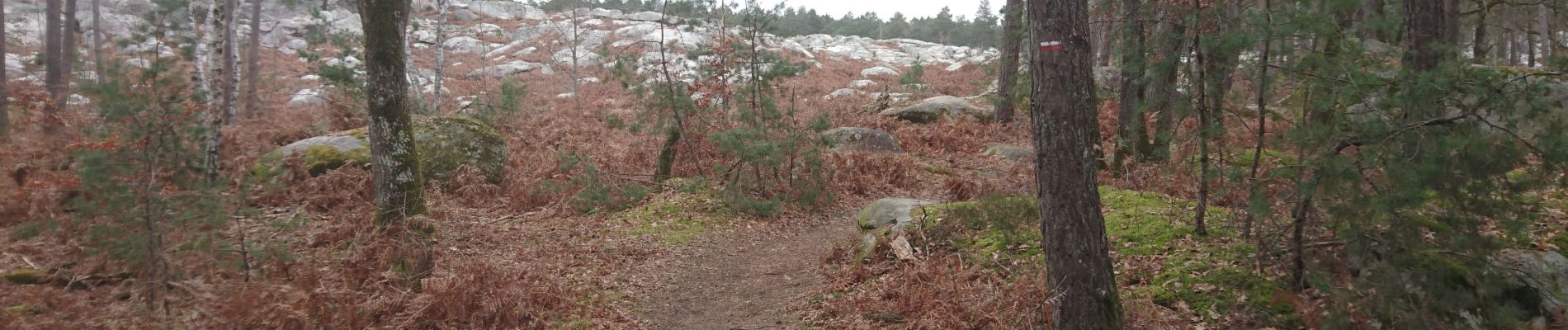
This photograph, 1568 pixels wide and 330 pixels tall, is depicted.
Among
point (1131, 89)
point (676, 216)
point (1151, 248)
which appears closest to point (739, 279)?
point (676, 216)

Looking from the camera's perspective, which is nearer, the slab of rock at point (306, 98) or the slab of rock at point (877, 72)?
the slab of rock at point (306, 98)

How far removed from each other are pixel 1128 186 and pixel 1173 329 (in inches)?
198

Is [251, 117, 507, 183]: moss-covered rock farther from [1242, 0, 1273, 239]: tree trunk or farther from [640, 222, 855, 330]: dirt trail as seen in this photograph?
[1242, 0, 1273, 239]: tree trunk

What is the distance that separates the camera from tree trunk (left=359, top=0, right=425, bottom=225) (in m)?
6.99

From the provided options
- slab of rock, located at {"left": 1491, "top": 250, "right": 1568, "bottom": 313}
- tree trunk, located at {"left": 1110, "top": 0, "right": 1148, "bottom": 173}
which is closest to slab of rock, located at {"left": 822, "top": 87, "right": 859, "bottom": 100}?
tree trunk, located at {"left": 1110, "top": 0, "right": 1148, "bottom": 173}

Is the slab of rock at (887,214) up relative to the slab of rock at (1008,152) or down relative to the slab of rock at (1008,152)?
down

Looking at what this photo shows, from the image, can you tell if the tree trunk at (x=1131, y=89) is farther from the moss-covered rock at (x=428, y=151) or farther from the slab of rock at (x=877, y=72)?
the slab of rock at (x=877, y=72)

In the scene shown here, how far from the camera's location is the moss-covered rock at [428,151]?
35.5 feet

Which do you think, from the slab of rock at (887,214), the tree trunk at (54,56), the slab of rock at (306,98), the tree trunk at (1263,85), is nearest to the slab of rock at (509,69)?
the slab of rock at (306,98)

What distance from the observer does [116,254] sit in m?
5.02

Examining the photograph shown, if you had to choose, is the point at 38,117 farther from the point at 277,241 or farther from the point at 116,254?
the point at 116,254

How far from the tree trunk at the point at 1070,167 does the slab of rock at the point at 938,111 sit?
41.7 ft

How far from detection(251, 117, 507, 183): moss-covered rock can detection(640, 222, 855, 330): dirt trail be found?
16.4 feet

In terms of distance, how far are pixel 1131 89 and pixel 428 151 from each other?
10574mm
